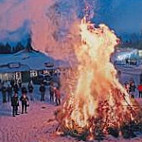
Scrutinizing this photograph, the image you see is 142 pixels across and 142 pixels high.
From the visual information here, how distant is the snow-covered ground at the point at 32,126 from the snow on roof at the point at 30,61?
12.6 metres

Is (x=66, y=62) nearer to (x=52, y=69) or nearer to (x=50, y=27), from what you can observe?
(x=52, y=69)

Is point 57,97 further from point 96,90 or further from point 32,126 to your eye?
point 96,90

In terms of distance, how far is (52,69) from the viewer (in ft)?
117

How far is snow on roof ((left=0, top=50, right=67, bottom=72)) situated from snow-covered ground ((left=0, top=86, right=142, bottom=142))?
12638 mm

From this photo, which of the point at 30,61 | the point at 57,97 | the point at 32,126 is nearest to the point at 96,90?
the point at 32,126

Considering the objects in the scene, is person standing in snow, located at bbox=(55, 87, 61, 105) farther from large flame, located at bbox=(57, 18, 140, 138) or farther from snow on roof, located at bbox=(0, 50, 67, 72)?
snow on roof, located at bbox=(0, 50, 67, 72)

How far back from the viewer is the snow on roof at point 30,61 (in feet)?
116

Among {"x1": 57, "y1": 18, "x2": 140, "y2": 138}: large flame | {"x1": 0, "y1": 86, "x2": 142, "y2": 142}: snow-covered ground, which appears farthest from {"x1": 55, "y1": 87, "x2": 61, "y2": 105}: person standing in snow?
{"x1": 57, "y1": 18, "x2": 140, "y2": 138}: large flame

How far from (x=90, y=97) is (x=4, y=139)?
365cm

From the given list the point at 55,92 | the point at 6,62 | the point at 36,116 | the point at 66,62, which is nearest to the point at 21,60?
the point at 6,62

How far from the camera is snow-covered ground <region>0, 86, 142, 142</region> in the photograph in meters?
16.1

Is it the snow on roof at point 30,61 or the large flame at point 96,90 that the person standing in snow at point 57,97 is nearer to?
the large flame at point 96,90

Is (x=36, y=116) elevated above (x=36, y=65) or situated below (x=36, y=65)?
below

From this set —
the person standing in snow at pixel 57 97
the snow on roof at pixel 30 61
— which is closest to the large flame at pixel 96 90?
the person standing in snow at pixel 57 97
